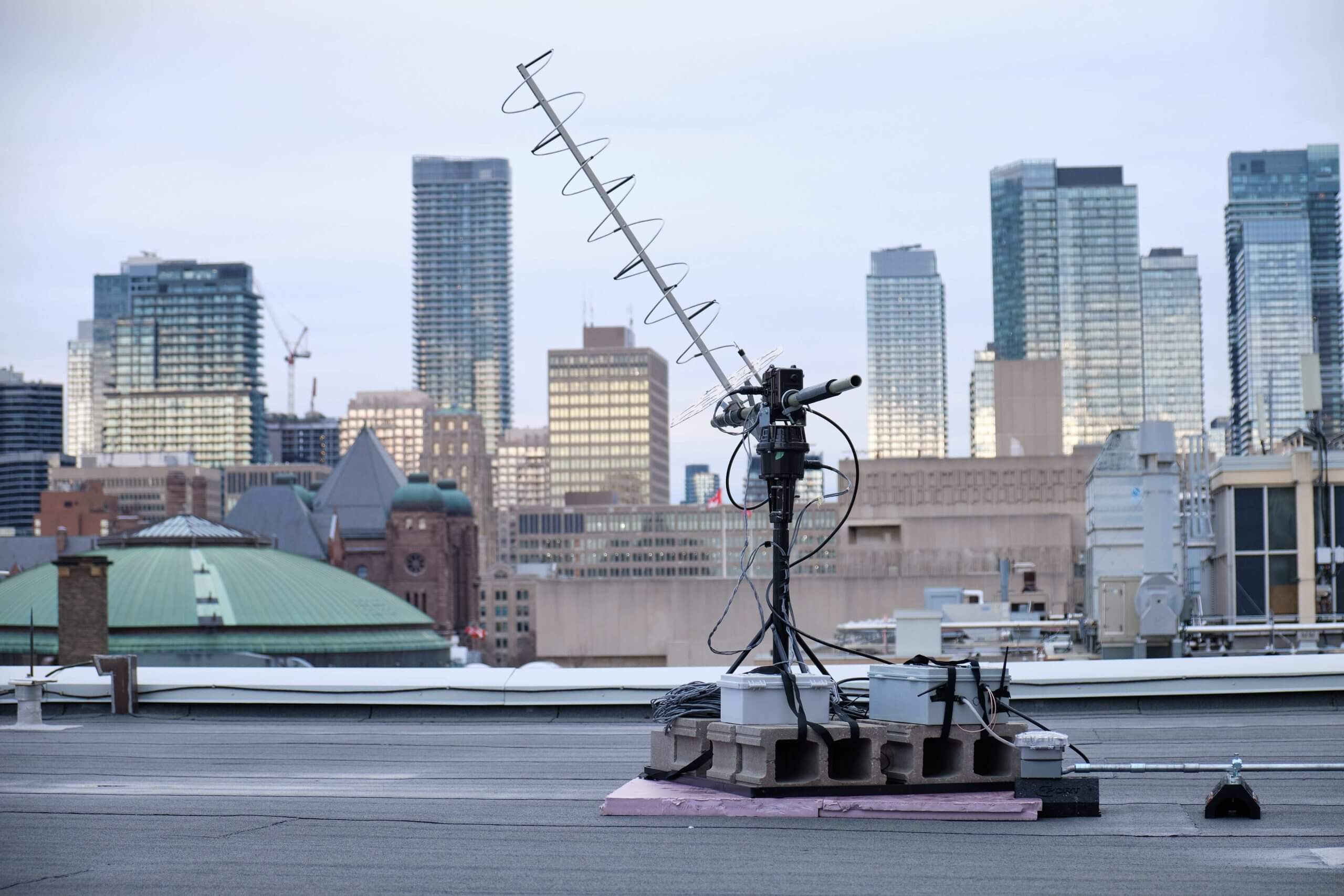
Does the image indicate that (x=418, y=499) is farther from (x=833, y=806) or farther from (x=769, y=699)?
(x=833, y=806)

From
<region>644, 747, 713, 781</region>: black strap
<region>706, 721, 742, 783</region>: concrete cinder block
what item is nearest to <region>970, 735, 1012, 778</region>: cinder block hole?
<region>706, 721, 742, 783</region>: concrete cinder block

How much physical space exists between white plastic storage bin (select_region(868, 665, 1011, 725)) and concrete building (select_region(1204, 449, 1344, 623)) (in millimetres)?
35617

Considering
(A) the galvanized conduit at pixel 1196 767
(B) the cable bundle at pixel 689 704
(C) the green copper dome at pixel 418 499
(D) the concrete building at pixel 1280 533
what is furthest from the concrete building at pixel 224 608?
(A) the galvanized conduit at pixel 1196 767

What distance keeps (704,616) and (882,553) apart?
27.2m

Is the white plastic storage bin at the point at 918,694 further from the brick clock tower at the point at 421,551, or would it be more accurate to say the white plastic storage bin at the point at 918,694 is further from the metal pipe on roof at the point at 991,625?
the brick clock tower at the point at 421,551

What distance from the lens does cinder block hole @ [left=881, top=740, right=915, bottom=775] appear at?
37.0 ft

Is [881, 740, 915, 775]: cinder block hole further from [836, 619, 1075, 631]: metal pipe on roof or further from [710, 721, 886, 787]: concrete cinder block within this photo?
[836, 619, 1075, 631]: metal pipe on roof

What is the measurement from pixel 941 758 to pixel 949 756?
6 centimetres

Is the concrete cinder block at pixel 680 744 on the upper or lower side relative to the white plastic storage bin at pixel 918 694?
lower

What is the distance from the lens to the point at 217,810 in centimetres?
1145

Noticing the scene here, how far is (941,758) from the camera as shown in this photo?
11523 mm

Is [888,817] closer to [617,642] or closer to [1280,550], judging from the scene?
[1280,550]

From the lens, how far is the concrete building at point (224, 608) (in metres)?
100

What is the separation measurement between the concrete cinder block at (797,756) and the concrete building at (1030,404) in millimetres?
100809
